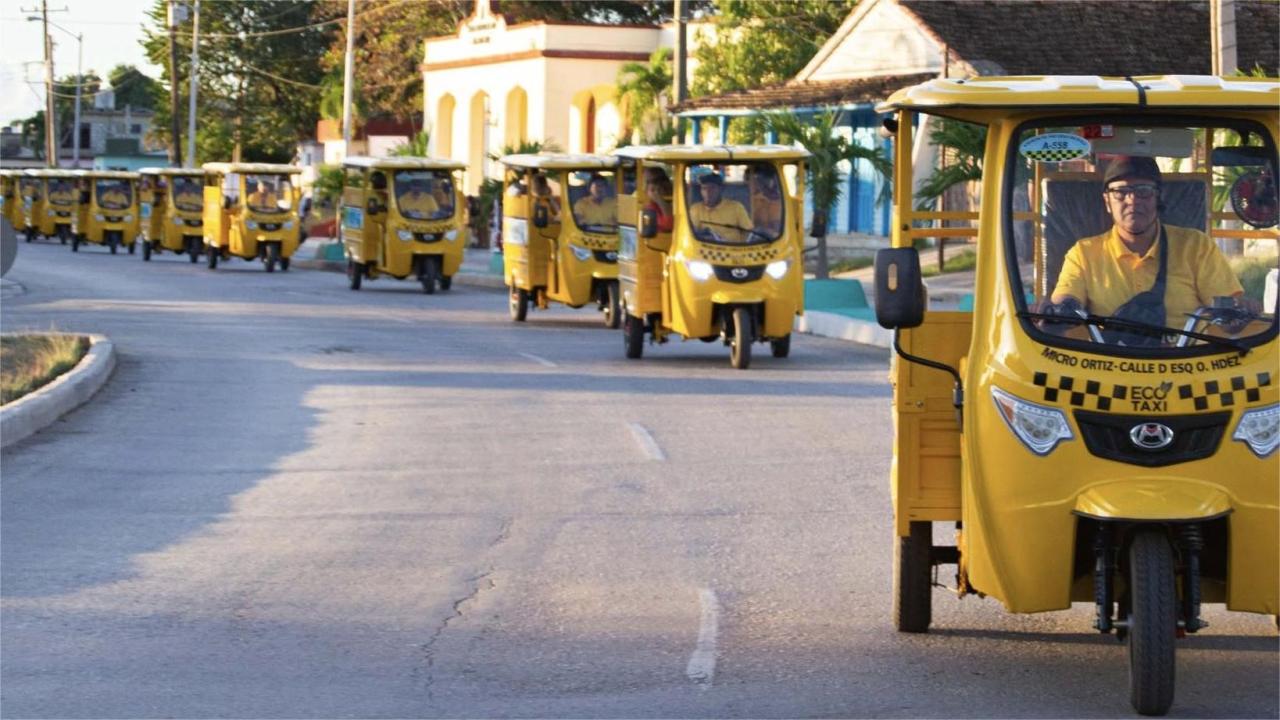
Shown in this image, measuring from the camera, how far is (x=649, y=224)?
Result: 2058cm

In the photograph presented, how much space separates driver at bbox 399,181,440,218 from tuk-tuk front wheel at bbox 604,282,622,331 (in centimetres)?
832

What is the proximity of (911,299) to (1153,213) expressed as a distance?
0.91 metres

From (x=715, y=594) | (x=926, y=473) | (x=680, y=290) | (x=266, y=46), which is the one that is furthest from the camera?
(x=266, y=46)

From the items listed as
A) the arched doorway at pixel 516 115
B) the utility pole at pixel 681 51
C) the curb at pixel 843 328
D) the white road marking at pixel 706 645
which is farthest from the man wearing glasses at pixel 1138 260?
the arched doorway at pixel 516 115

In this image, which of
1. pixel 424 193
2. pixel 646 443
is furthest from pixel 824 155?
pixel 646 443

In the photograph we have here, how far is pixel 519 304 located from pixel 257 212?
52.8ft

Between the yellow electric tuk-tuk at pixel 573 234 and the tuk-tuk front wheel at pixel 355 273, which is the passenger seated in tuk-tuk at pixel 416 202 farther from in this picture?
the yellow electric tuk-tuk at pixel 573 234

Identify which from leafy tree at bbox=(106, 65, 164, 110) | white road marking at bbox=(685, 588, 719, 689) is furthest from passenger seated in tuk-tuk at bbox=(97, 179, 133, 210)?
leafy tree at bbox=(106, 65, 164, 110)

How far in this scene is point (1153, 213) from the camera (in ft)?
23.4

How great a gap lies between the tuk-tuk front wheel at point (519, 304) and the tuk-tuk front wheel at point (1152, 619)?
2106 cm

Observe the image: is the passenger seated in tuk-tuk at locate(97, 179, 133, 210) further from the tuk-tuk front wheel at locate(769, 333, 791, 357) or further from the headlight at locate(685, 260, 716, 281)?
the headlight at locate(685, 260, 716, 281)

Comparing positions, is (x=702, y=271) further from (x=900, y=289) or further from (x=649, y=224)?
(x=900, y=289)

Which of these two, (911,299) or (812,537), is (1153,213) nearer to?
(911,299)

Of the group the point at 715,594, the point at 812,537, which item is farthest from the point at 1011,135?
the point at 812,537
